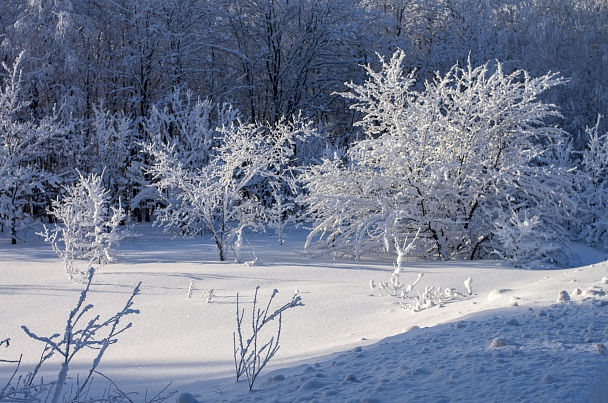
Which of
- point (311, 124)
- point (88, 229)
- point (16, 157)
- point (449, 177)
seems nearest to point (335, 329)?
point (449, 177)

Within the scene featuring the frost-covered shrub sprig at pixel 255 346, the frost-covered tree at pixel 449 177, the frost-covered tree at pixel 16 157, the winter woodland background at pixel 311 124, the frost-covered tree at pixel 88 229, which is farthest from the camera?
the frost-covered tree at pixel 16 157

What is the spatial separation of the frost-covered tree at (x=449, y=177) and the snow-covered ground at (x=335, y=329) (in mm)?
929

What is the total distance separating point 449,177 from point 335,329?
5645 mm

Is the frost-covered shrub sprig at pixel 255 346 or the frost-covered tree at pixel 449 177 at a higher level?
the frost-covered tree at pixel 449 177

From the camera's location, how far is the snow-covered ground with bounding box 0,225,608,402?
2.89m

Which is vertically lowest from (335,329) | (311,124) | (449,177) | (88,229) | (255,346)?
(335,329)

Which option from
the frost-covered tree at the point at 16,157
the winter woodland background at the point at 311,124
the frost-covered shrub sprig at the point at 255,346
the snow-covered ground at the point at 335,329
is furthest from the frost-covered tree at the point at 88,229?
the frost-covered shrub sprig at the point at 255,346

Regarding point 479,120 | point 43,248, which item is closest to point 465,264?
point 479,120

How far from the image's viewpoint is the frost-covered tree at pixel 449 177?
33.9ft

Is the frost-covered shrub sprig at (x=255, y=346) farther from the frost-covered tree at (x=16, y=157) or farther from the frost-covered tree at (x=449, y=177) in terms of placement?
the frost-covered tree at (x=16, y=157)

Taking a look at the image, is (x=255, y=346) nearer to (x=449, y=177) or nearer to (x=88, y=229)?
(x=449, y=177)

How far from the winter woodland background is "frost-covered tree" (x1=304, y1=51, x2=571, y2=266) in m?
0.04

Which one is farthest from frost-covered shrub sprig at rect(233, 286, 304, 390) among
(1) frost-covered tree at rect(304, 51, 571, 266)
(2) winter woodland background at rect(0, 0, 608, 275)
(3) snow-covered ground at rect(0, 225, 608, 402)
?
(1) frost-covered tree at rect(304, 51, 571, 266)

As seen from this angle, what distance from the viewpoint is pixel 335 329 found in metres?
5.76
